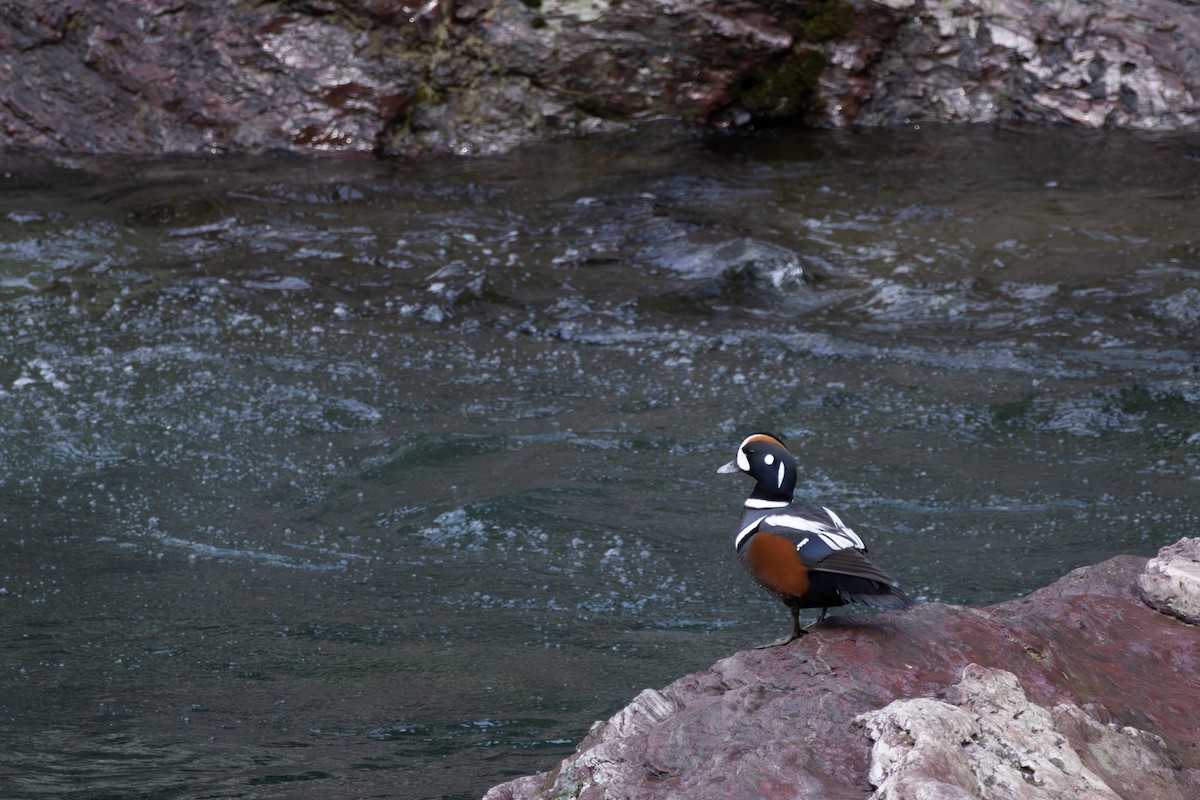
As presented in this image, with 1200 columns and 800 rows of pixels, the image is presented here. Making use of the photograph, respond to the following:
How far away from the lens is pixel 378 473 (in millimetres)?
5652

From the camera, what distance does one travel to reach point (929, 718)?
2.25m

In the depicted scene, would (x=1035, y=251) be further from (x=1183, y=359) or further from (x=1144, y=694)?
(x=1144, y=694)

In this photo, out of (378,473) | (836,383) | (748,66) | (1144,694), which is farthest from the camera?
(748,66)

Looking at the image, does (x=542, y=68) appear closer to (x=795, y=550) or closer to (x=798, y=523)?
(x=798, y=523)

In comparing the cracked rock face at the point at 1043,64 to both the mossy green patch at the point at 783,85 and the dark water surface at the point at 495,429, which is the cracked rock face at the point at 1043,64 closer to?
the mossy green patch at the point at 783,85

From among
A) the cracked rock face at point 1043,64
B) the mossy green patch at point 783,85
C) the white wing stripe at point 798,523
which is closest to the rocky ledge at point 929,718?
the white wing stripe at point 798,523

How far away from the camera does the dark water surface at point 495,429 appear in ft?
13.6

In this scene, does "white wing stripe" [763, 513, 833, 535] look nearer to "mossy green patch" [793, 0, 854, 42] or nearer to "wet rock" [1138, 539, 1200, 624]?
"wet rock" [1138, 539, 1200, 624]

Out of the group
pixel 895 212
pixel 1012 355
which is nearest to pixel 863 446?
pixel 1012 355

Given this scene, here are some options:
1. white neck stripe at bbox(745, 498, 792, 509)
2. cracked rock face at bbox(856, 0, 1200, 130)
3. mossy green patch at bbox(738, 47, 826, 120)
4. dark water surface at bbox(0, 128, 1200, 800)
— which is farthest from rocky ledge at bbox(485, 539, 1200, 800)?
cracked rock face at bbox(856, 0, 1200, 130)

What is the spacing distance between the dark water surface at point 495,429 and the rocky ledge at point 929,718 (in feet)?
3.93

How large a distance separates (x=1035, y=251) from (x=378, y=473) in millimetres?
4676

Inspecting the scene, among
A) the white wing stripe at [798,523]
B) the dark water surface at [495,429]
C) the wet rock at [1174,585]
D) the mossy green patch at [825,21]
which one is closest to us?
the white wing stripe at [798,523]

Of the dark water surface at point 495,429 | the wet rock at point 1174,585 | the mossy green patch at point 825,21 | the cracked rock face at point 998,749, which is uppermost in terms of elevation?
the mossy green patch at point 825,21
